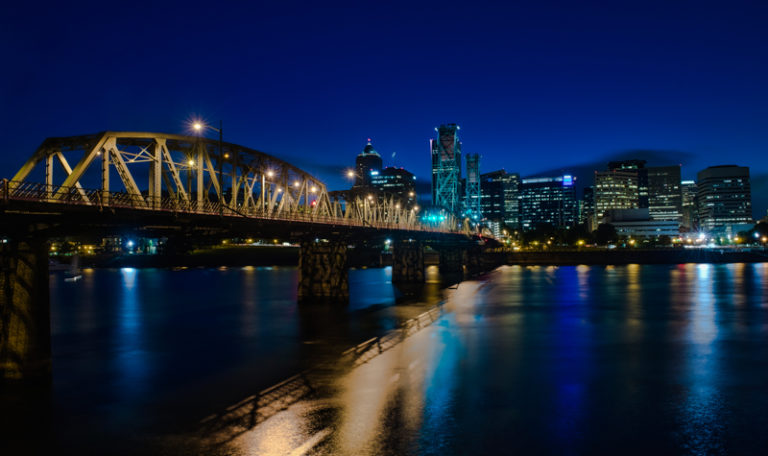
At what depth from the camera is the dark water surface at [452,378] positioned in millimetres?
18641

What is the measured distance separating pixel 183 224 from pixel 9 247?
602 inches

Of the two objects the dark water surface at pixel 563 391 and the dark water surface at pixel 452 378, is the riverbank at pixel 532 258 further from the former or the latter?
the dark water surface at pixel 563 391

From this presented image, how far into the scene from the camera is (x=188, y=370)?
31031mm

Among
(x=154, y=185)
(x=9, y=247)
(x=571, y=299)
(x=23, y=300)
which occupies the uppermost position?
(x=154, y=185)

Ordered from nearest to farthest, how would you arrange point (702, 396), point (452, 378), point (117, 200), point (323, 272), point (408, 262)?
point (702, 396) → point (452, 378) → point (117, 200) → point (323, 272) → point (408, 262)

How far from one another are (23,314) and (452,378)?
2001 cm

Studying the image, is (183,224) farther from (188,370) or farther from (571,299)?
(571,299)

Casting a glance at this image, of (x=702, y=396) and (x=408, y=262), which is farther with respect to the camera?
(x=408, y=262)

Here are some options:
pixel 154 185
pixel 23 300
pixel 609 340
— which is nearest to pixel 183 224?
pixel 154 185

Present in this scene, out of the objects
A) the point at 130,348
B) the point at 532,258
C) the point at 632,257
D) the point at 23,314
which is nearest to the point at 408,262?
the point at 130,348

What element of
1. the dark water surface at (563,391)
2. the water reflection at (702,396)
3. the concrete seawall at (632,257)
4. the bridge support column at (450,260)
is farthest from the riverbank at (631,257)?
the water reflection at (702,396)

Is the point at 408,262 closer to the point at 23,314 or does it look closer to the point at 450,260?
the point at 450,260

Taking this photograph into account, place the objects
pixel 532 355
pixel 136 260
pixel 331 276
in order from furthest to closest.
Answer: pixel 136 260
pixel 331 276
pixel 532 355

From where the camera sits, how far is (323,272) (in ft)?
212
